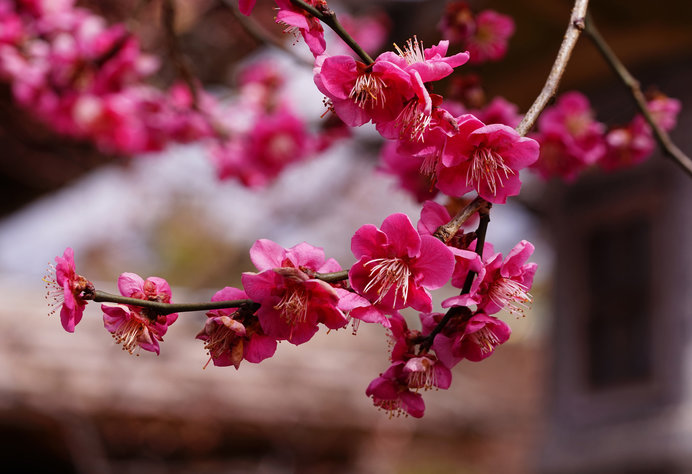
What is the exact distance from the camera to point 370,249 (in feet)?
2.24

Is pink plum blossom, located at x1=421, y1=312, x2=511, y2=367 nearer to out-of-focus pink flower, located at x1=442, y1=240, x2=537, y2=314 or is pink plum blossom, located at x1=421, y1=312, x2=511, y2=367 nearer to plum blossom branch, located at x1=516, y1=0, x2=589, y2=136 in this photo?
out-of-focus pink flower, located at x1=442, y1=240, x2=537, y2=314

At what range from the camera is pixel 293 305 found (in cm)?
65

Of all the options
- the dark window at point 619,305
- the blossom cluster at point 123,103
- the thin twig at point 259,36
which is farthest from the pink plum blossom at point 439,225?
the dark window at point 619,305

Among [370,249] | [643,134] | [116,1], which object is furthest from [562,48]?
[116,1]

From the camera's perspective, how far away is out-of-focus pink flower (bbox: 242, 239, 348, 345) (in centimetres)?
64

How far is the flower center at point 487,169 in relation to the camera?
69 centimetres

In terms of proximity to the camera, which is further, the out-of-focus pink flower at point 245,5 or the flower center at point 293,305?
the out-of-focus pink flower at point 245,5

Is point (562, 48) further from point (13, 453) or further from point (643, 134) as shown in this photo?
point (13, 453)

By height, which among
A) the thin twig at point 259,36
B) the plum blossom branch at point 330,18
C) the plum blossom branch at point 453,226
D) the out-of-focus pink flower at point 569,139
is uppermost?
the thin twig at point 259,36

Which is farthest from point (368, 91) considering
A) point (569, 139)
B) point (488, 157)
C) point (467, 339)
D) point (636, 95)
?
point (569, 139)

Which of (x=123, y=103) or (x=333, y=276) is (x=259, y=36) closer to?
(x=123, y=103)

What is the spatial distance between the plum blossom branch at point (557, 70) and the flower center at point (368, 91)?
0.13m

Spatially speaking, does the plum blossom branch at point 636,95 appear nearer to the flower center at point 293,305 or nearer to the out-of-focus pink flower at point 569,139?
the out-of-focus pink flower at point 569,139

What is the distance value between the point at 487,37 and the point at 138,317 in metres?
0.84
